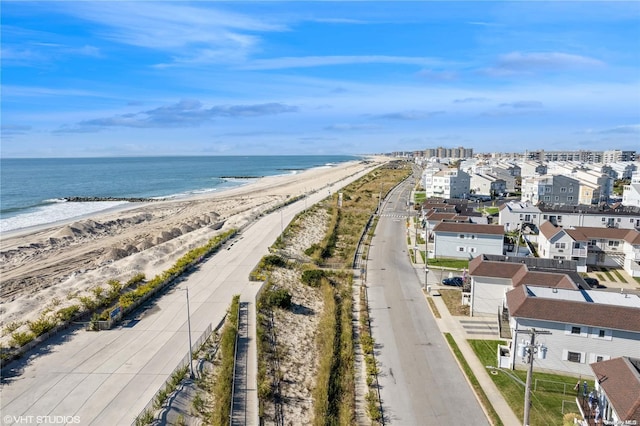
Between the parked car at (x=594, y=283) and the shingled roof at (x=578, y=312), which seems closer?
the shingled roof at (x=578, y=312)

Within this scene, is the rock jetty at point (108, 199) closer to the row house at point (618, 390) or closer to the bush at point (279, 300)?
the bush at point (279, 300)

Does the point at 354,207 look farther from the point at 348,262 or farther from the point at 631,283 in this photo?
the point at 631,283

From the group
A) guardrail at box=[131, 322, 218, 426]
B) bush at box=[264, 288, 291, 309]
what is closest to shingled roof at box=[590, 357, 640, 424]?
guardrail at box=[131, 322, 218, 426]

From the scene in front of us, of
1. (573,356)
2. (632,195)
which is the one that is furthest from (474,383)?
(632,195)

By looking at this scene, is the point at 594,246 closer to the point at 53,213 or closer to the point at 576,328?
the point at 576,328

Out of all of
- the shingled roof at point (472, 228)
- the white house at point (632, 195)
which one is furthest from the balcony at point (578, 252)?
the white house at point (632, 195)

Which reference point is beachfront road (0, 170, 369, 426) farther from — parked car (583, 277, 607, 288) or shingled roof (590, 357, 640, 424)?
parked car (583, 277, 607, 288)
